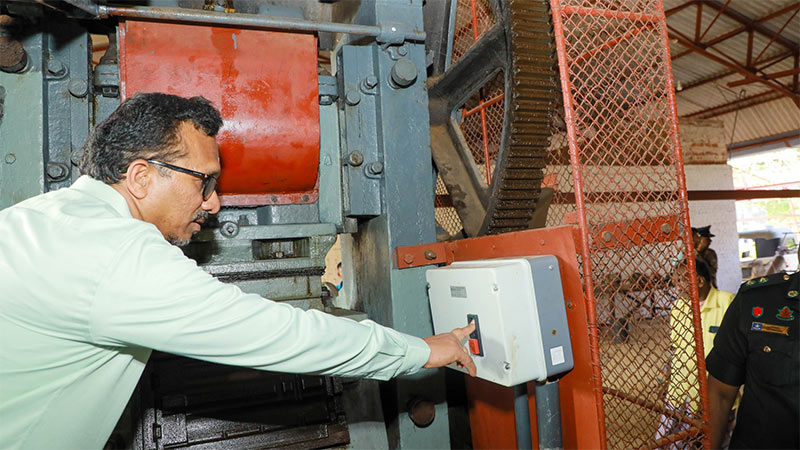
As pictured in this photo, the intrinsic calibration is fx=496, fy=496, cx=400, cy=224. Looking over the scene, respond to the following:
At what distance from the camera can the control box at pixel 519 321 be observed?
5.26ft

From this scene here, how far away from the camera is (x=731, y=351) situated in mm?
2098

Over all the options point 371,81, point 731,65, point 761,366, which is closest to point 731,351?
point 761,366

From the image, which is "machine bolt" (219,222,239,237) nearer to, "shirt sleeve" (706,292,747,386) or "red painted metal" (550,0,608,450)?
"red painted metal" (550,0,608,450)

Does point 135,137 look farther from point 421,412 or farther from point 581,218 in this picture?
point 421,412

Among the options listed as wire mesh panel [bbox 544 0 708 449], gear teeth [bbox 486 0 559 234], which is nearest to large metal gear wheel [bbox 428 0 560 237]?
gear teeth [bbox 486 0 559 234]

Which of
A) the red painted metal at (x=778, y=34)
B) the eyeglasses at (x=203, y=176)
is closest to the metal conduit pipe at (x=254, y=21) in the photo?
the eyeglasses at (x=203, y=176)

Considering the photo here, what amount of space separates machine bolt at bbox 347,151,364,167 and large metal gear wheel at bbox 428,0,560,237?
500 millimetres

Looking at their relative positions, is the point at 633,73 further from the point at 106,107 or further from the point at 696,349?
the point at 106,107

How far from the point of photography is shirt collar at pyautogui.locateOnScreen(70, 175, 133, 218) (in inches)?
56.8

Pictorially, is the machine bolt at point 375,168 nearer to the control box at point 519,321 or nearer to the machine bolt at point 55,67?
the control box at point 519,321

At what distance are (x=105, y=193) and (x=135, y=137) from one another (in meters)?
0.19

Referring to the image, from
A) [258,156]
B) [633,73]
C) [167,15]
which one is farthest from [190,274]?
[633,73]

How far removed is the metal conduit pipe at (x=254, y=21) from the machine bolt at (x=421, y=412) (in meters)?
1.62

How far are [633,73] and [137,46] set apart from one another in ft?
6.55
